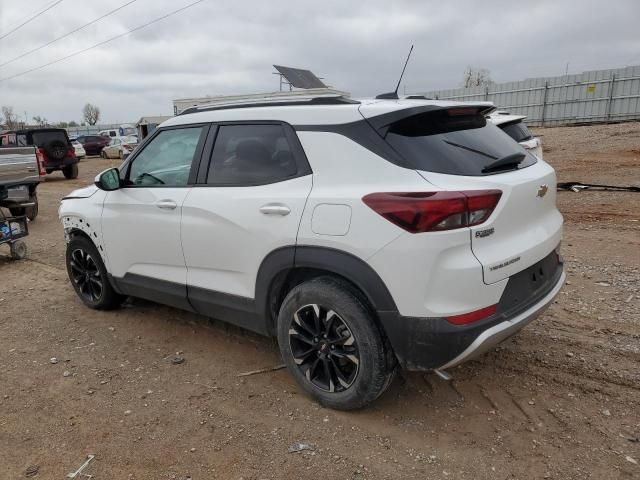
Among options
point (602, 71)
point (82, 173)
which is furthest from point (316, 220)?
point (602, 71)

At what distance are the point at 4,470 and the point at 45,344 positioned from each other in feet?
5.44

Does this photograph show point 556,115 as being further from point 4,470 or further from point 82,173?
point 4,470

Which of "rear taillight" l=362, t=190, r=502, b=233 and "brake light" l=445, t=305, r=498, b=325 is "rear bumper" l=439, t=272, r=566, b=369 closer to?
"brake light" l=445, t=305, r=498, b=325

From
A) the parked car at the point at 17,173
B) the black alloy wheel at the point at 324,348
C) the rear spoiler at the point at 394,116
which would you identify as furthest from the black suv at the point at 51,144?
the rear spoiler at the point at 394,116

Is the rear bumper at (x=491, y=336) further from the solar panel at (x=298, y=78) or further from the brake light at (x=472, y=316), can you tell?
the solar panel at (x=298, y=78)

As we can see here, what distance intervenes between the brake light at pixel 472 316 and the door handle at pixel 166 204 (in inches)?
83.4

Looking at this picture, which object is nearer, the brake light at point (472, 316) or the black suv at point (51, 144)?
the brake light at point (472, 316)

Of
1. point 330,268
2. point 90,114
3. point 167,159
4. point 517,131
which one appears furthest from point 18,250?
point 90,114

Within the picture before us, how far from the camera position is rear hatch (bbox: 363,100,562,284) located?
257cm

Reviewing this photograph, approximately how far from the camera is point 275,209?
9.80ft

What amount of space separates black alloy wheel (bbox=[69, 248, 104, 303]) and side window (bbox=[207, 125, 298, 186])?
1905mm

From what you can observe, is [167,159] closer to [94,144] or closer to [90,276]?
[90,276]

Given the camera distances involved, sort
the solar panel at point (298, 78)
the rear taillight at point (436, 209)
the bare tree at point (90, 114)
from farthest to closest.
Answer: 1. the bare tree at point (90, 114)
2. the solar panel at point (298, 78)
3. the rear taillight at point (436, 209)

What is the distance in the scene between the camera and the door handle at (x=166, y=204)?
3615 mm
